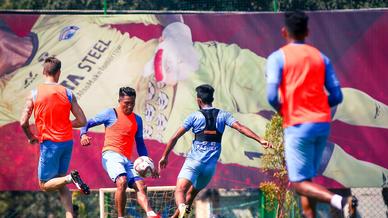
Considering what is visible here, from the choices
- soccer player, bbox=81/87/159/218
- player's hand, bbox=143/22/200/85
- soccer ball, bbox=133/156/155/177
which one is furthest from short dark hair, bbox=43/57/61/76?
player's hand, bbox=143/22/200/85

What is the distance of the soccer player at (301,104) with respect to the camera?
8117 millimetres

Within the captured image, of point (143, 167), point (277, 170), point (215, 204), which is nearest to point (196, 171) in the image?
point (143, 167)

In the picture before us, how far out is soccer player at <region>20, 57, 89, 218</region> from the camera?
11.1 meters

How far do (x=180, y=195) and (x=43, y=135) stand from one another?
1870 mm

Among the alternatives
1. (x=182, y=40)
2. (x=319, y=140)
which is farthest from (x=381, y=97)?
(x=319, y=140)

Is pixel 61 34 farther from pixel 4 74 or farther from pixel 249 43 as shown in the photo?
pixel 249 43

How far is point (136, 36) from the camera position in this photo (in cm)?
1516

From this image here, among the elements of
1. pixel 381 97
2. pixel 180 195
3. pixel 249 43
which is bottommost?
pixel 180 195

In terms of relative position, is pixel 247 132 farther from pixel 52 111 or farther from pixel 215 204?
pixel 215 204

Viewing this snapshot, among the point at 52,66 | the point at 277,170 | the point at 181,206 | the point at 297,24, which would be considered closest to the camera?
the point at 297,24

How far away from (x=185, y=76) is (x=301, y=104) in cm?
706

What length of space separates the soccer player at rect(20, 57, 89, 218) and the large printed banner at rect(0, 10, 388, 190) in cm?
365

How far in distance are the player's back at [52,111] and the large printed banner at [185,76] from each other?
372 cm

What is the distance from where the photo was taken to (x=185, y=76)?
15.1 metres
